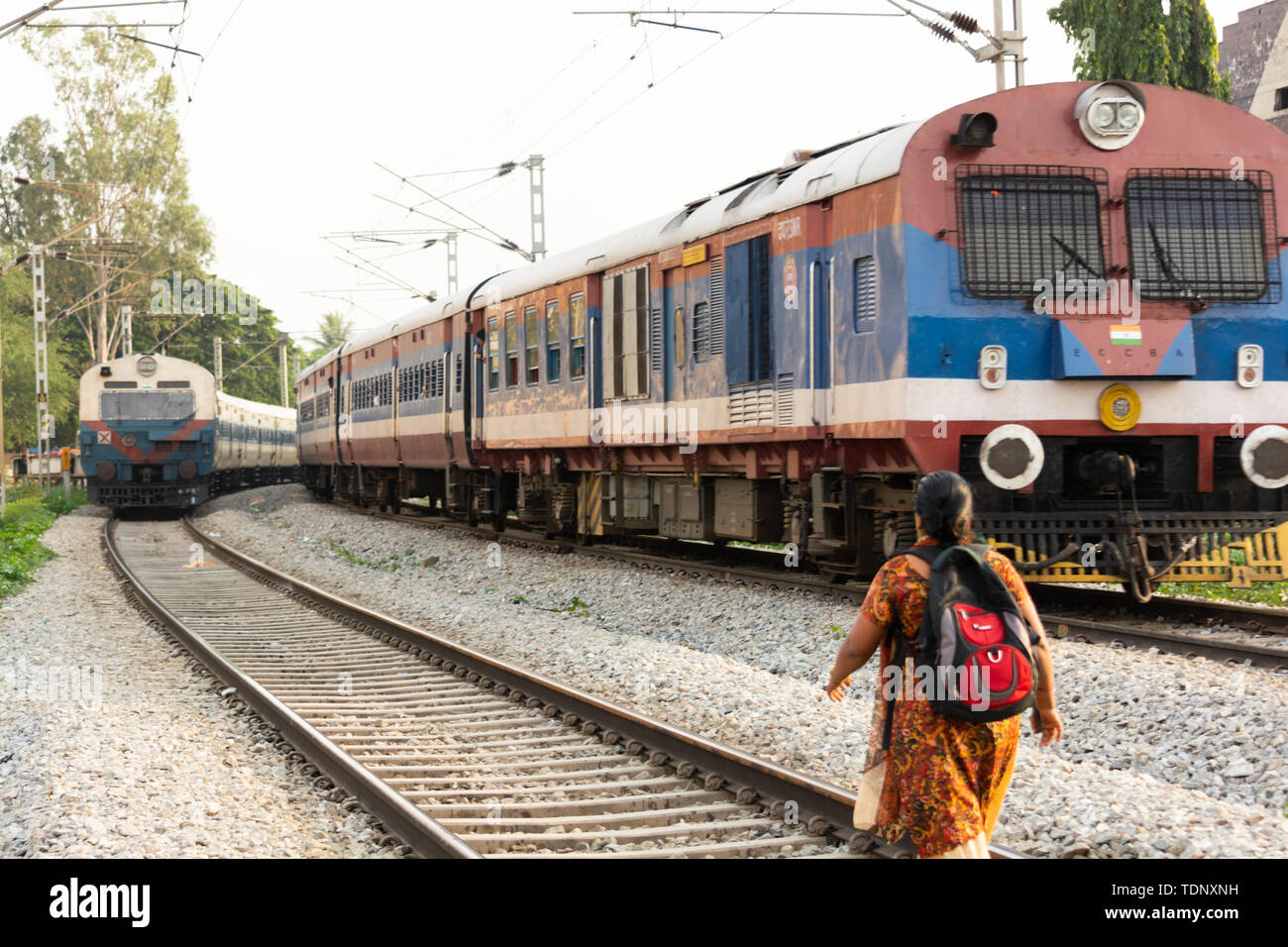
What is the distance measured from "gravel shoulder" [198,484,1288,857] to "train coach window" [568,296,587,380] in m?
2.51

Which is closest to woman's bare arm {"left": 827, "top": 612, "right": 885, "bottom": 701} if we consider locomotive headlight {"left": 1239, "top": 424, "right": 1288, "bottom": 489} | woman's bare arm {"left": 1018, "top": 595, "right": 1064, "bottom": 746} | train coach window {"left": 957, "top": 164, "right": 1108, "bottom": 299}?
woman's bare arm {"left": 1018, "top": 595, "right": 1064, "bottom": 746}

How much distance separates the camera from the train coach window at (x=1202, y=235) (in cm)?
972

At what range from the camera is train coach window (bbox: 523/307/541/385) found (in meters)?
17.5

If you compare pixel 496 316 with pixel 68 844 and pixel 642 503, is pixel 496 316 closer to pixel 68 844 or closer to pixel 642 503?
pixel 642 503

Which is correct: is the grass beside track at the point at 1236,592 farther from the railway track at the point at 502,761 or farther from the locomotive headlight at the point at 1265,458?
the railway track at the point at 502,761

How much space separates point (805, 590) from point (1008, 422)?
299 centimetres

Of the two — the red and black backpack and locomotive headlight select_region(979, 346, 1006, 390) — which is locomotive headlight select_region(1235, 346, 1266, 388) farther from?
the red and black backpack

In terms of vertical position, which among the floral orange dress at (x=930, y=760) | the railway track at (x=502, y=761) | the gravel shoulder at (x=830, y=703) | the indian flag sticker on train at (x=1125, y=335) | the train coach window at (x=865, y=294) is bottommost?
the railway track at (x=502, y=761)

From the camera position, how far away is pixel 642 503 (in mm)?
15602

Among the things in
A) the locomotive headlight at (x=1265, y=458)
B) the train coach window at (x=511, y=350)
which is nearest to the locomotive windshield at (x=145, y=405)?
the train coach window at (x=511, y=350)

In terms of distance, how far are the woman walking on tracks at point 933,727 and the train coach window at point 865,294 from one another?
6.29 m

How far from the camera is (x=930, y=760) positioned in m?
3.66

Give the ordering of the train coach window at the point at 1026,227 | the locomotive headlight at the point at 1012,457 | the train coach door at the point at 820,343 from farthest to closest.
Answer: the train coach door at the point at 820,343 < the train coach window at the point at 1026,227 < the locomotive headlight at the point at 1012,457
